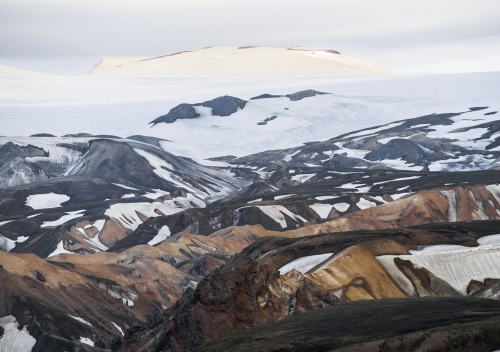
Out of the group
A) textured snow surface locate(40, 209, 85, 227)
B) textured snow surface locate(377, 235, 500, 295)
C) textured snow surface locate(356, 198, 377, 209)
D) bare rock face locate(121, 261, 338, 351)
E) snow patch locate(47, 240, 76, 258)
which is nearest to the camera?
bare rock face locate(121, 261, 338, 351)

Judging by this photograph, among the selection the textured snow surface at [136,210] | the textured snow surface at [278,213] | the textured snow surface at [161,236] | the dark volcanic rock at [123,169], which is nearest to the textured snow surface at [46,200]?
the textured snow surface at [136,210]

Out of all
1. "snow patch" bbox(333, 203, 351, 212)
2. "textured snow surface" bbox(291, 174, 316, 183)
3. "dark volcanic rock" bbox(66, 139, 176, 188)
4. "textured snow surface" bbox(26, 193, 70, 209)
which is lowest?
"textured snow surface" bbox(291, 174, 316, 183)

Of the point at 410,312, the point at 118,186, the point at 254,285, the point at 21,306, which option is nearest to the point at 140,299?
the point at 21,306

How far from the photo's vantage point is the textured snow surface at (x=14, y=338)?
69.5 m

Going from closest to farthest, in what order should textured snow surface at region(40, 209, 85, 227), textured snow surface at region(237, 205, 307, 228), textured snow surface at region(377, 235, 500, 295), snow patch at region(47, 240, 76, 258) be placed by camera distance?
textured snow surface at region(377, 235, 500, 295) < snow patch at region(47, 240, 76, 258) < textured snow surface at region(237, 205, 307, 228) < textured snow surface at region(40, 209, 85, 227)

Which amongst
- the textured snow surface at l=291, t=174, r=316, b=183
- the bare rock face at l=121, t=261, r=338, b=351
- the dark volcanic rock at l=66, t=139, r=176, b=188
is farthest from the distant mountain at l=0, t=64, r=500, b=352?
the textured snow surface at l=291, t=174, r=316, b=183

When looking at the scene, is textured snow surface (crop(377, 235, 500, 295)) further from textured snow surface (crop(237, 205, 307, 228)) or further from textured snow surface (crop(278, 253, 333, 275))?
textured snow surface (crop(237, 205, 307, 228))

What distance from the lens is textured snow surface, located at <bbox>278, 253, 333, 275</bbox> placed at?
7050cm

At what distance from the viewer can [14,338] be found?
70.2 meters

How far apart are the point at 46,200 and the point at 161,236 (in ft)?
129

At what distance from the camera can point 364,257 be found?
69438 mm

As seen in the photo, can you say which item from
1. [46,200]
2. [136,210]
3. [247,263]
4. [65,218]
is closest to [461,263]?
[247,263]

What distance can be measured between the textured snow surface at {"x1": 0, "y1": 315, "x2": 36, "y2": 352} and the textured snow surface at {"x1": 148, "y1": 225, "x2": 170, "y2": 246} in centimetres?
6193

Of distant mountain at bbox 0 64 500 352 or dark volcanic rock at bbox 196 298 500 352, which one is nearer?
dark volcanic rock at bbox 196 298 500 352
